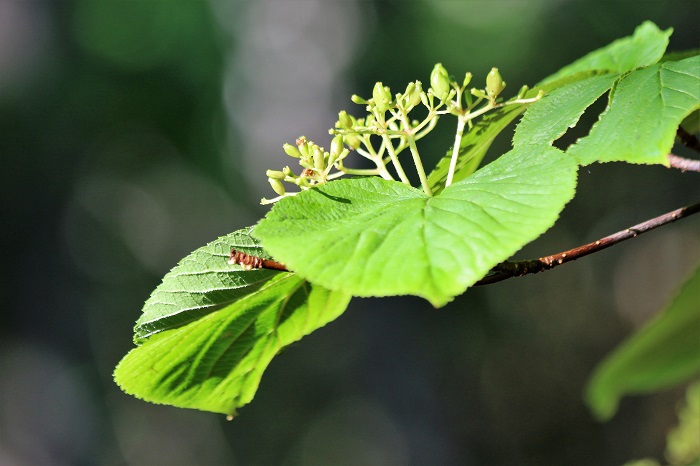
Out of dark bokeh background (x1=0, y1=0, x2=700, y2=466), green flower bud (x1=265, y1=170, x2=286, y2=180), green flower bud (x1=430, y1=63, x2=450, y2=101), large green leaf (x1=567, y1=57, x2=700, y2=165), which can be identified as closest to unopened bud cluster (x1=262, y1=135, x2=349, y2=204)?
green flower bud (x1=265, y1=170, x2=286, y2=180)

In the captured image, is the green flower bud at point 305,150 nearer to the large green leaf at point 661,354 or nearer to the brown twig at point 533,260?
the brown twig at point 533,260

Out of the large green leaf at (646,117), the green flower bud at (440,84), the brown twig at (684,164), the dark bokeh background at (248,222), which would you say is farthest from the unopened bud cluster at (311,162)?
the dark bokeh background at (248,222)

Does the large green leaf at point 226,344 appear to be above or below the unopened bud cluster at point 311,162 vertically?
below

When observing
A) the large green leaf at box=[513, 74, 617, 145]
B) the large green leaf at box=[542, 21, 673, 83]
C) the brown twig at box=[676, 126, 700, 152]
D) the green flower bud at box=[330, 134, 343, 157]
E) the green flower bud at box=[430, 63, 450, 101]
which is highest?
the large green leaf at box=[542, 21, 673, 83]

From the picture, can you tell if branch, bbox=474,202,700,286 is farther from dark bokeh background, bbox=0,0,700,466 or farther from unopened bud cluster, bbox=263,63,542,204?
dark bokeh background, bbox=0,0,700,466

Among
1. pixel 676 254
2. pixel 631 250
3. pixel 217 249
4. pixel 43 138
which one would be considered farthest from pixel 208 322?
pixel 43 138
